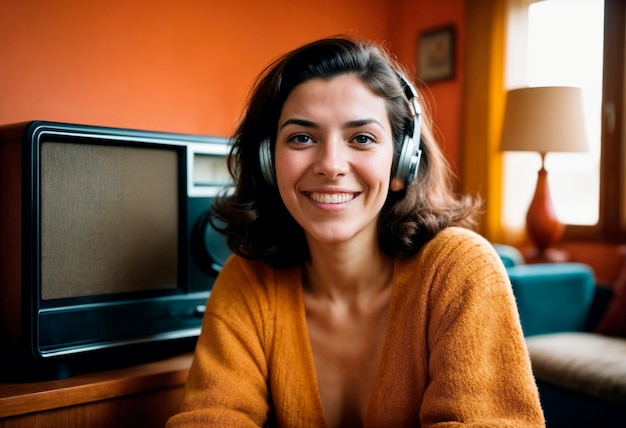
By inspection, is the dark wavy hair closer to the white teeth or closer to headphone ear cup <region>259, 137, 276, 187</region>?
headphone ear cup <region>259, 137, 276, 187</region>

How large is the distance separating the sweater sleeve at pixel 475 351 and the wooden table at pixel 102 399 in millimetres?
456

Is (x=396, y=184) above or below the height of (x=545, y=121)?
below

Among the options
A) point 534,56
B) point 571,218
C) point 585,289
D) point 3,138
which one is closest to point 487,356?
point 3,138

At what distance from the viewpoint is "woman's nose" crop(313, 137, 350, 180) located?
940 mm

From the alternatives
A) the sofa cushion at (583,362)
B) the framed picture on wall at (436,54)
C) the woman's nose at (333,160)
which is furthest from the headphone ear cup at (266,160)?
the framed picture on wall at (436,54)

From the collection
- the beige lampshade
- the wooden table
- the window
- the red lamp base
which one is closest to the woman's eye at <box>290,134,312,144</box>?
the wooden table

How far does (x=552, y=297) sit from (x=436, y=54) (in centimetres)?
180

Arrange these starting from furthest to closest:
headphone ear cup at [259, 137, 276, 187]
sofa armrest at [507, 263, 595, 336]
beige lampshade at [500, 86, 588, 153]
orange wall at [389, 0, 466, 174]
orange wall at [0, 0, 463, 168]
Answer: orange wall at [389, 0, 466, 174]
beige lampshade at [500, 86, 588, 153]
sofa armrest at [507, 263, 595, 336]
orange wall at [0, 0, 463, 168]
headphone ear cup at [259, 137, 276, 187]

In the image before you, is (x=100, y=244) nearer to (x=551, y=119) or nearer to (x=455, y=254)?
(x=455, y=254)

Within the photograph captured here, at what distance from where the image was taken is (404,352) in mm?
962

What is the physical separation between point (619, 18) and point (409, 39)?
1.22 meters

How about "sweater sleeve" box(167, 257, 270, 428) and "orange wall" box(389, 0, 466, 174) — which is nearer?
"sweater sleeve" box(167, 257, 270, 428)

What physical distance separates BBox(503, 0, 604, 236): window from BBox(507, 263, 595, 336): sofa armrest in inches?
30.4

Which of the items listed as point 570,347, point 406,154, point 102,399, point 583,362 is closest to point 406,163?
point 406,154
